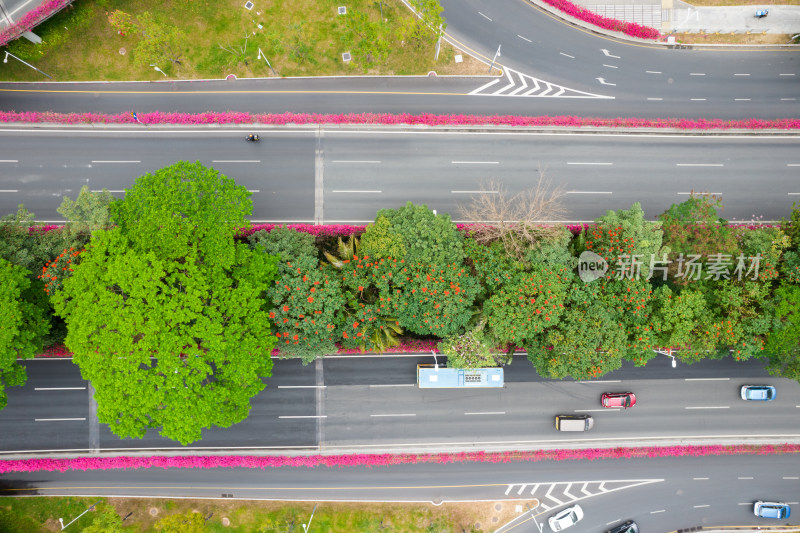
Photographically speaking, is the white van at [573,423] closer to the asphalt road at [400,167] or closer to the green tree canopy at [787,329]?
the green tree canopy at [787,329]

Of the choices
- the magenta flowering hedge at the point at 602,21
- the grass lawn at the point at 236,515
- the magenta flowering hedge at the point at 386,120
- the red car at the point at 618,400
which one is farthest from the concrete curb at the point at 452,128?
→ the grass lawn at the point at 236,515

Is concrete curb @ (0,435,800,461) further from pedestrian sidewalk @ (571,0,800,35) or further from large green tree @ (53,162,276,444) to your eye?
pedestrian sidewalk @ (571,0,800,35)

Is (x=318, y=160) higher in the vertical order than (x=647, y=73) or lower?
lower

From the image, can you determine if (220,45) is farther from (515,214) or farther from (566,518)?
(566,518)

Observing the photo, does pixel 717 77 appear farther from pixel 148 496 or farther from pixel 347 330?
pixel 148 496

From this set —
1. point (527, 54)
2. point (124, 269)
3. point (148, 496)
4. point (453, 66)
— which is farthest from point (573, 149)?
point (148, 496)
